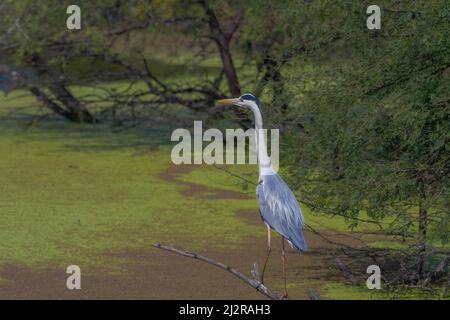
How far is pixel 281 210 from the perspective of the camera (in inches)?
227

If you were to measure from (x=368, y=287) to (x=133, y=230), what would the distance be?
7.58 feet

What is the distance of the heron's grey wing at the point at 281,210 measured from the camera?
18.9 ft

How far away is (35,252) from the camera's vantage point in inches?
292

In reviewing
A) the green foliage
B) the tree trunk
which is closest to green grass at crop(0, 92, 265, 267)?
the green foliage

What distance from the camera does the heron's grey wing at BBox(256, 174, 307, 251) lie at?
18.9ft

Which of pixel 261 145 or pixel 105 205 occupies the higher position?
pixel 261 145

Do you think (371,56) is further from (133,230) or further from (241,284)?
(133,230)

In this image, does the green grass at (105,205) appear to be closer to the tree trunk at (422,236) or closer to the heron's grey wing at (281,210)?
the tree trunk at (422,236)
